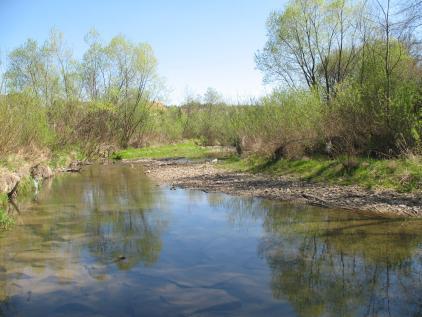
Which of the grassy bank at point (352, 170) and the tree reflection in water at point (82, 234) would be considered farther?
the grassy bank at point (352, 170)

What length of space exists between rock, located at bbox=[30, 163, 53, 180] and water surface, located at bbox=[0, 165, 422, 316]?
26.4 ft

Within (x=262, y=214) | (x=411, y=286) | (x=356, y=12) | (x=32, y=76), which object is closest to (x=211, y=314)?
(x=411, y=286)

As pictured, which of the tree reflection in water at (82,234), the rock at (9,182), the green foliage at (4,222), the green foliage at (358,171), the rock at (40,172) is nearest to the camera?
the tree reflection in water at (82,234)

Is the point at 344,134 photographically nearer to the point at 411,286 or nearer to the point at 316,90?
the point at 316,90

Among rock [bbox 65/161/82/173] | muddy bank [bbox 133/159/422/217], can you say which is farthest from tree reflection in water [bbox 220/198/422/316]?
rock [bbox 65/161/82/173]

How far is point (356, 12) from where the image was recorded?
3291 centimetres

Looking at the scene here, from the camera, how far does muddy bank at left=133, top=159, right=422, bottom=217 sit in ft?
42.3

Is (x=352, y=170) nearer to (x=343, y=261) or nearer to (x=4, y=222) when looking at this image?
(x=343, y=261)

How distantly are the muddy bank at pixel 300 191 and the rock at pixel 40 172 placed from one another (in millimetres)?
6032

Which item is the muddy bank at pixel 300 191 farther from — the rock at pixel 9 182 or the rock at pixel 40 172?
the rock at pixel 9 182

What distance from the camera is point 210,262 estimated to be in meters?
8.80

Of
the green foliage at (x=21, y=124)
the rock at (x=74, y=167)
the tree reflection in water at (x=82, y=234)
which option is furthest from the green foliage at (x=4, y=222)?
the rock at (x=74, y=167)

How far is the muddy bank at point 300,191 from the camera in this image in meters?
12.9

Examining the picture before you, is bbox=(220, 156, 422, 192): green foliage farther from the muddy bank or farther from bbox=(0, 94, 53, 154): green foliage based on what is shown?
bbox=(0, 94, 53, 154): green foliage
